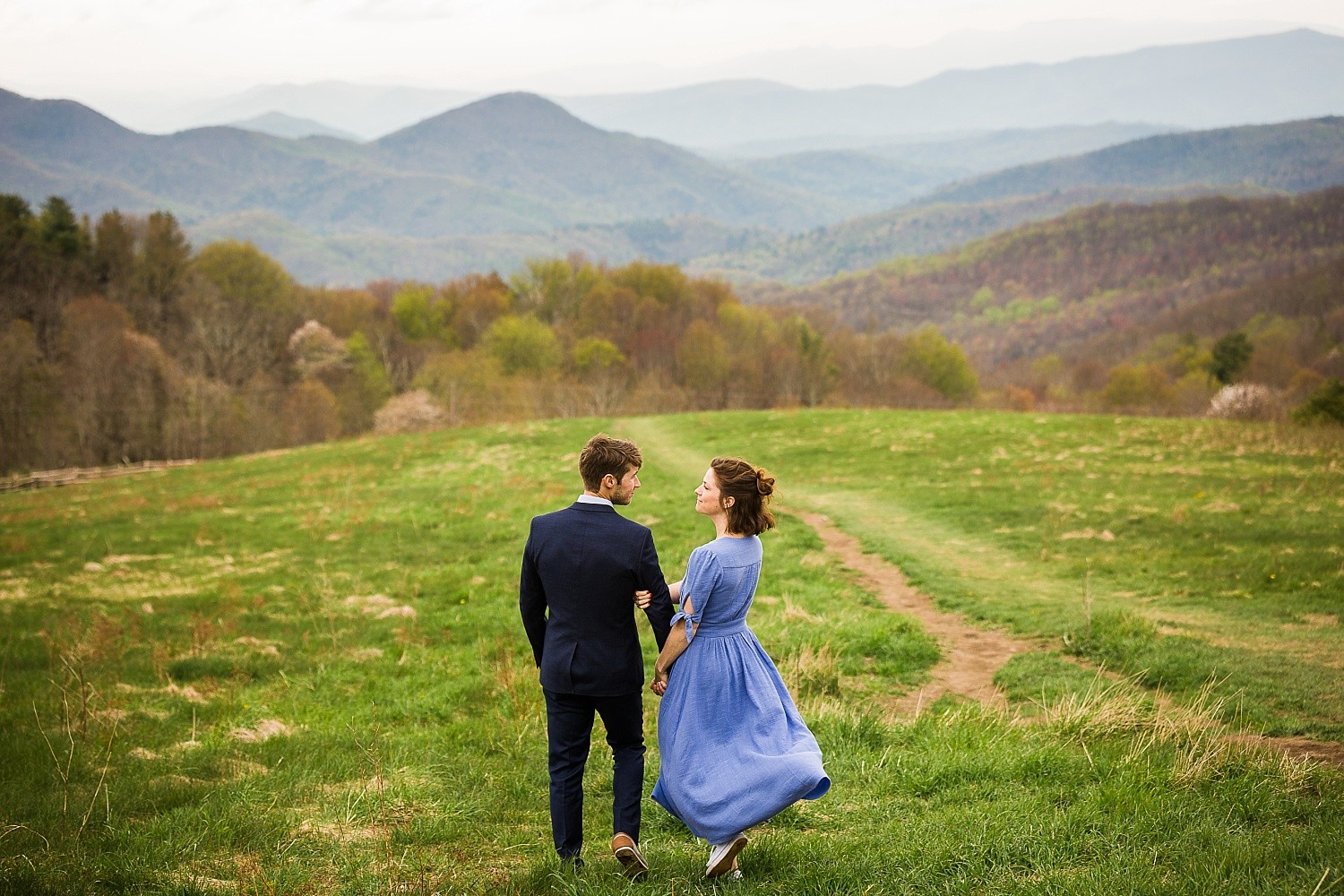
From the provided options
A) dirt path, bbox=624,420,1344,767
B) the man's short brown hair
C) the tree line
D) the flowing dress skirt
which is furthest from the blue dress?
the tree line

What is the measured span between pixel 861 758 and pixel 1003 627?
528cm

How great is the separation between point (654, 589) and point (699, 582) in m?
0.30

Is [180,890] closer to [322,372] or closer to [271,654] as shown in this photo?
[271,654]

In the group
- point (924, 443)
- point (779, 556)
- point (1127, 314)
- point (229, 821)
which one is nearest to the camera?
point (229, 821)

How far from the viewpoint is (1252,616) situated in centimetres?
1105

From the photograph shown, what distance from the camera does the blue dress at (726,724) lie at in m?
4.72

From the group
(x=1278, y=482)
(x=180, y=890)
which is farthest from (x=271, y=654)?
(x=1278, y=482)

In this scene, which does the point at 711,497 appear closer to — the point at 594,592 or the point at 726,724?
the point at 594,592

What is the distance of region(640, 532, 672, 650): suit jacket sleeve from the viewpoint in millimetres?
4973

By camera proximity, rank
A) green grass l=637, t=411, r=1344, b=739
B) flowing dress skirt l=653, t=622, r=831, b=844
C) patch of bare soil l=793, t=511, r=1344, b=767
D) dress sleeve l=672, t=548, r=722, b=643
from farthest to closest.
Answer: green grass l=637, t=411, r=1344, b=739 → patch of bare soil l=793, t=511, r=1344, b=767 → dress sleeve l=672, t=548, r=722, b=643 → flowing dress skirt l=653, t=622, r=831, b=844

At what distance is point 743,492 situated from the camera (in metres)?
5.00

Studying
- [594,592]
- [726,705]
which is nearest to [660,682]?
[726,705]

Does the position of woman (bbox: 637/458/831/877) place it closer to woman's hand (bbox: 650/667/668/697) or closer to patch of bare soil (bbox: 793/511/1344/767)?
woman's hand (bbox: 650/667/668/697)

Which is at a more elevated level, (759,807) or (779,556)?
(759,807)
